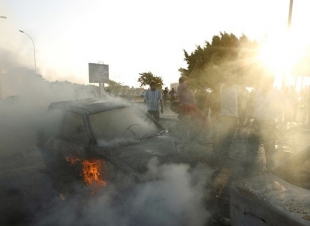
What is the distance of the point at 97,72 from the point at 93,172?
1500cm

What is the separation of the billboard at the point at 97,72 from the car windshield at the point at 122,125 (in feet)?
44.1

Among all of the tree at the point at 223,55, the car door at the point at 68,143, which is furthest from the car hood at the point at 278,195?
the tree at the point at 223,55

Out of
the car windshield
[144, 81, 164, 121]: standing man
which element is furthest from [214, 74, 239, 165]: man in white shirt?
Answer: [144, 81, 164, 121]: standing man

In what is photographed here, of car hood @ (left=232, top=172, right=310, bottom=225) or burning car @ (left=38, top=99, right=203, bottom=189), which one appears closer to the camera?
car hood @ (left=232, top=172, right=310, bottom=225)

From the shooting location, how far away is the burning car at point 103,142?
297 cm

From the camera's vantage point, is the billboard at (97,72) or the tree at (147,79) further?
the tree at (147,79)

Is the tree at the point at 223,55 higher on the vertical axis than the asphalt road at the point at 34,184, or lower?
higher

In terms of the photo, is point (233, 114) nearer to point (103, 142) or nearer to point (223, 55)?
point (103, 142)

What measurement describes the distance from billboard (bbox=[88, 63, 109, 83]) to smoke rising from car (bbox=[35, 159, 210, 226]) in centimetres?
1472

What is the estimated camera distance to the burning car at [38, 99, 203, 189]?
2967 mm

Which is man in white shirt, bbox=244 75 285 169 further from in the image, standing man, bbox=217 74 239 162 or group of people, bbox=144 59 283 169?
standing man, bbox=217 74 239 162

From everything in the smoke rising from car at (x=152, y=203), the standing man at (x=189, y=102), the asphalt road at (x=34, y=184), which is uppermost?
the standing man at (x=189, y=102)

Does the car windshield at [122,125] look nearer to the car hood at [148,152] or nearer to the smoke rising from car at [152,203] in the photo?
the car hood at [148,152]

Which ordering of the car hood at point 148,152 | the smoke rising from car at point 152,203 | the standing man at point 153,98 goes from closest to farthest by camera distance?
the smoke rising from car at point 152,203 < the car hood at point 148,152 < the standing man at point 153,98
